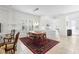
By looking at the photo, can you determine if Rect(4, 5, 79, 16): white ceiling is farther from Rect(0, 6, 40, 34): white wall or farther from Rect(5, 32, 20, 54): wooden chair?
Rect(5, 32, 20, 54): wooden chair

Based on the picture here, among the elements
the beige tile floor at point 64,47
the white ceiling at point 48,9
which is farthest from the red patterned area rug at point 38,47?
the white ceiling at point 48,9

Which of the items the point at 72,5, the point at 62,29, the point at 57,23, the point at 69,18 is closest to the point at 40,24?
the point at 57,23

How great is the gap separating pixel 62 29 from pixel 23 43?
0.90 m

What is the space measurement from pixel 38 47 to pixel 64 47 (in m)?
0.55

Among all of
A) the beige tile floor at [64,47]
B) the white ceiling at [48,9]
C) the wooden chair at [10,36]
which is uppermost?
the white ceiling at [48,9]

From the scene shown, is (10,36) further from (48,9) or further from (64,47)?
(64,47)

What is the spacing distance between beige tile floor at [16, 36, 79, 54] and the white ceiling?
584 millimetres

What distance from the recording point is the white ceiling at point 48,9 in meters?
1.88

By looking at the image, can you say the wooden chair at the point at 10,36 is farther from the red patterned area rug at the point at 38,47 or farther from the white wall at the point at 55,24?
the white wall at the point at 55,24

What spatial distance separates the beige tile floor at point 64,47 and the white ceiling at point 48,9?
1.91 ft

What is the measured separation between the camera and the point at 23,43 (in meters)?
1.95
